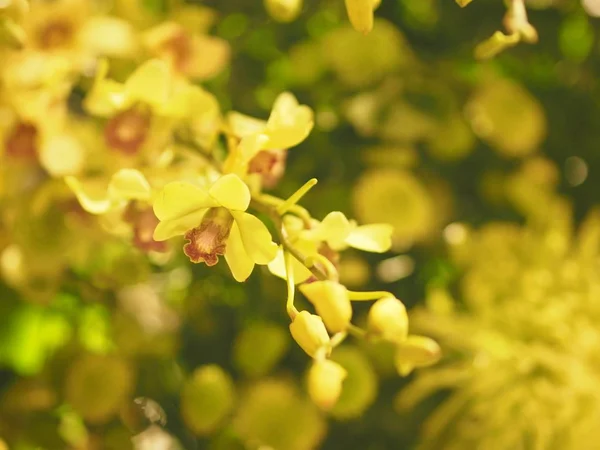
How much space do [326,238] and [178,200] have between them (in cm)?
6

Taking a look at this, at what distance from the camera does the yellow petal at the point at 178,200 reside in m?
0.26

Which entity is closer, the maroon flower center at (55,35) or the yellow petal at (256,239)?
the yellow petal at (256,239)

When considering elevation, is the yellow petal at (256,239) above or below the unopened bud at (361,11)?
below

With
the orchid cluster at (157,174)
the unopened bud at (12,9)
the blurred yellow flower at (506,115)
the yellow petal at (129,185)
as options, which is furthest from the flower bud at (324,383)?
the blurred yellow flower at (506,115)

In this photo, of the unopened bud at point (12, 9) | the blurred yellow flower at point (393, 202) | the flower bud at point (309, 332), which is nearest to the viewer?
the flower bud at point (309, 332)

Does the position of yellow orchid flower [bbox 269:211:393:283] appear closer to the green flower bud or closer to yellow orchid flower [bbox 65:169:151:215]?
yellow orchid flower [bbox 65:169:151:215]

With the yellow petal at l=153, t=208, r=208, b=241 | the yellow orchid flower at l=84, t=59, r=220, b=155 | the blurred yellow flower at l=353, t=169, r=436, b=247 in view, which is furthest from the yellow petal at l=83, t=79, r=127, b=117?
the blurred yellow flower at l=353, t=169, r=436, b=247

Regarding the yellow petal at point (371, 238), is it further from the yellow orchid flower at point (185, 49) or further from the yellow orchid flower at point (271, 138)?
the yellow orchid flower at point (185, 49)

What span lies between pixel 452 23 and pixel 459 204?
0.16 metres

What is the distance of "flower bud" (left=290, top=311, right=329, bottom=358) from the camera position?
24cm

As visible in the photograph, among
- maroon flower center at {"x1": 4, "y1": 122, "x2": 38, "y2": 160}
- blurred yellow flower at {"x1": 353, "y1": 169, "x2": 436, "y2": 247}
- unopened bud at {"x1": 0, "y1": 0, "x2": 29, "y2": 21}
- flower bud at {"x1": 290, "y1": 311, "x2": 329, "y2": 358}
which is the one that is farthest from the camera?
blurred yellow flower at {"x1": 353, "y1": 169, "x2": 436, "y2": 247}

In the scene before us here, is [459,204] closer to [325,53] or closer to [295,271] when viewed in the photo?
[325,53]

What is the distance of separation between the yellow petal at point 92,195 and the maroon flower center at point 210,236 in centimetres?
7

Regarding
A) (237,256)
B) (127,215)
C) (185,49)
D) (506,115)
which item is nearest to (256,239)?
(237,256)
